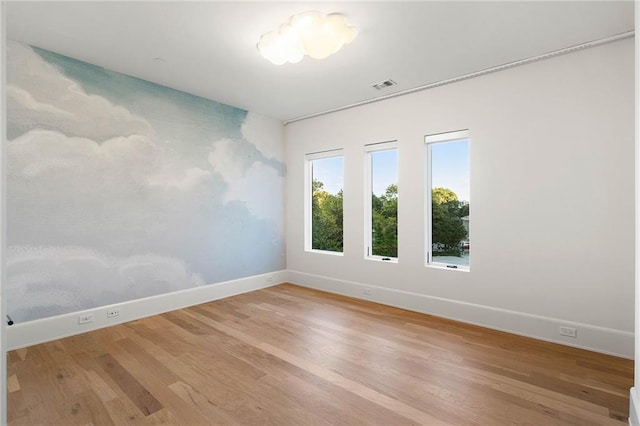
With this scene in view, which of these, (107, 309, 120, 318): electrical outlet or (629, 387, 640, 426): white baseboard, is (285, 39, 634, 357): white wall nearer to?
(629, 387, 640, 426): white baseboard

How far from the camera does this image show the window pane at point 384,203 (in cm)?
421

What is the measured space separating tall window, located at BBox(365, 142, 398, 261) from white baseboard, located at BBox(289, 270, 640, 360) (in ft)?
1.77

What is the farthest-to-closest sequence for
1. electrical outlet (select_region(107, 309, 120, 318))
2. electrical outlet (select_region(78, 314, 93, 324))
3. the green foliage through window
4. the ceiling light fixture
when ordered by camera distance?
the green foliage through window → electrical outlet (select_region(107, 309, 120, 318)) → electrical outlet (select_region(78, 314, 93, 324)) → the ceiling light fixture

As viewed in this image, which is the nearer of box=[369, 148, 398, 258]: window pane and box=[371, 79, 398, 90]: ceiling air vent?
box=[371, 79, 398, 90]: ceiling air vent

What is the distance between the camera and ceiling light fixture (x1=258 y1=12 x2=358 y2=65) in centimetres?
231

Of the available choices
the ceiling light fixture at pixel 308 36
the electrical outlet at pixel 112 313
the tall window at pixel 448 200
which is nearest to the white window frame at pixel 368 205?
the tall window at pixel 448 200

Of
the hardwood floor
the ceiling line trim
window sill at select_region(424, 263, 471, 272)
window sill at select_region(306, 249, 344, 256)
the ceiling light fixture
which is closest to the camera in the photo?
the hardwood floor

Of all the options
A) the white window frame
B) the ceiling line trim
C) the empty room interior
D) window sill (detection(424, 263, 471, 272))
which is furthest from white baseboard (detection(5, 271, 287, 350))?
the ceiling line trim

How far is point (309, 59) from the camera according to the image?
3.12 m

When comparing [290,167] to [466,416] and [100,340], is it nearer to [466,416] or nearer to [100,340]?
[100,340]

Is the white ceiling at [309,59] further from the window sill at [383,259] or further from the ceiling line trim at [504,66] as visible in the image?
the window sill at [383,259]

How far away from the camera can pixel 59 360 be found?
8.50ft

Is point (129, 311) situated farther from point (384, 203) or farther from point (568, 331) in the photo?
point (568, 331)

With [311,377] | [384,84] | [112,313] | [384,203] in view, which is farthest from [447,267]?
[112,313]
